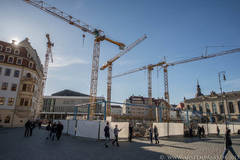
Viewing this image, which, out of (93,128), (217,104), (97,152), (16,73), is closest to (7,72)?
(16,73)

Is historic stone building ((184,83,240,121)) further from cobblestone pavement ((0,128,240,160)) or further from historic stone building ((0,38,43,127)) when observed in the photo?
historic stone building ((0,38,43,127))

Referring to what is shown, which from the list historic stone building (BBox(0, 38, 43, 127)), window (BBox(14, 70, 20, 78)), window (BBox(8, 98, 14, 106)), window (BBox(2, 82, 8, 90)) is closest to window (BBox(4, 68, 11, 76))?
historic stone building (BBox(0, 38, 43, 127))

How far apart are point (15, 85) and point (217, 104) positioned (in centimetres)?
8642

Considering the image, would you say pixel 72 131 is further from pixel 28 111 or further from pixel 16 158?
pixel 28 111

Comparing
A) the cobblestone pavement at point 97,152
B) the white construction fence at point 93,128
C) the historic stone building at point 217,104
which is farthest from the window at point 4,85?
the historic stone building at point 217,104

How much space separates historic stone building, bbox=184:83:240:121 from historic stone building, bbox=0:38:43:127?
216 feet

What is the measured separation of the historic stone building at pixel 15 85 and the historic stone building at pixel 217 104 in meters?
65.7

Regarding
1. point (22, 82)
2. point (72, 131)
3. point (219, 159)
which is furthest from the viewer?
point (22, 82)

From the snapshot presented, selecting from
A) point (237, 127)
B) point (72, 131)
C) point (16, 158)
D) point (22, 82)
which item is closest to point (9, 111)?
point (22, 82)

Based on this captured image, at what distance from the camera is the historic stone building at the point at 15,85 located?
34875 mm

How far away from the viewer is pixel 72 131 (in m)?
19.5

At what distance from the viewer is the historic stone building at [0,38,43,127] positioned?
34.9 meters

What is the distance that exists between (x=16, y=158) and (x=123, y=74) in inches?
3406

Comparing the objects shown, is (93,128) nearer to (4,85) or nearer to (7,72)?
(4,85)
